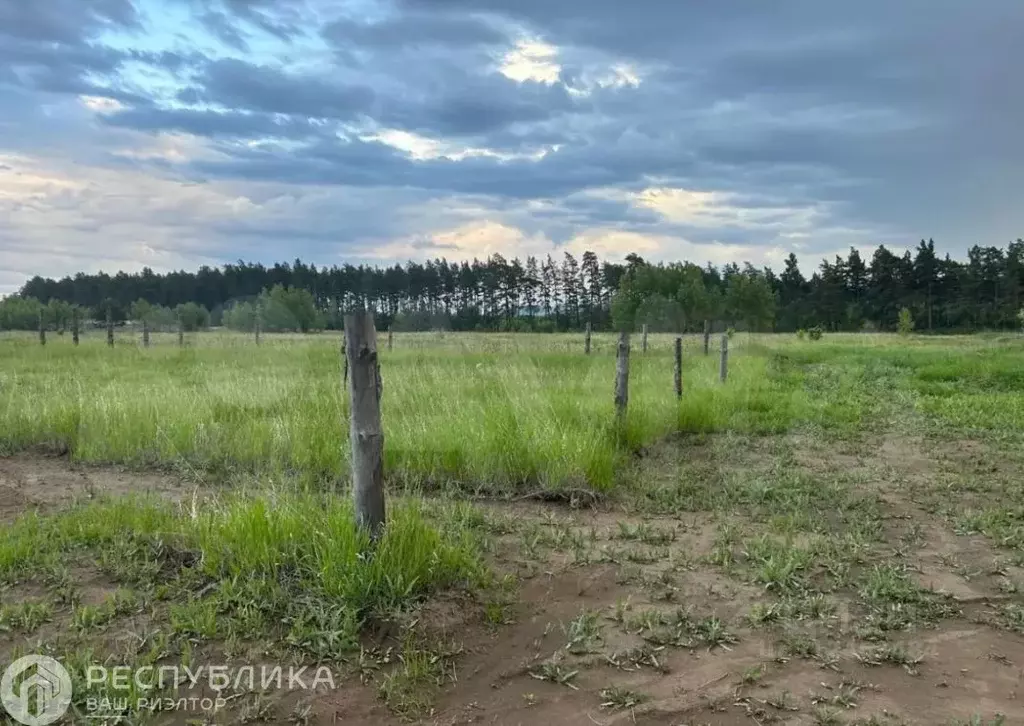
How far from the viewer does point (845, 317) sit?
8150 cm

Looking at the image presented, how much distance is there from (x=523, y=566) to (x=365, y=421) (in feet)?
4.90

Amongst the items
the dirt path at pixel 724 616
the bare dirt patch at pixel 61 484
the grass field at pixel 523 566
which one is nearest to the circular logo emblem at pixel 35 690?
the grass field at pixel 523 566

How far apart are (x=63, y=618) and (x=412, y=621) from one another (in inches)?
72.4

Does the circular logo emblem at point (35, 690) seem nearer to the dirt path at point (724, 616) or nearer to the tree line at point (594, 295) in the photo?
the dirt path at point (724, 616)

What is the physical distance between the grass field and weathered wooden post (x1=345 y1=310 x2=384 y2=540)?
0.61ft

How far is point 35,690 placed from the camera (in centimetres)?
302

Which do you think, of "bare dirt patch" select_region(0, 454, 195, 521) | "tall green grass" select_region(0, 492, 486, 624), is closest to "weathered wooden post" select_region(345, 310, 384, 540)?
"tall green grass" select_region(0, 492, 486, 624)

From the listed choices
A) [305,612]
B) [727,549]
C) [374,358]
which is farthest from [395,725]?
[727,549]

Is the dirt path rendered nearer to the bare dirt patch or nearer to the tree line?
the bare dirt patch

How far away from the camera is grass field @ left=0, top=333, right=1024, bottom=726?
322 centimetres

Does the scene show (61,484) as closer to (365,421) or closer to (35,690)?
(35,690)

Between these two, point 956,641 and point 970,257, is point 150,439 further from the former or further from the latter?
point 970,257

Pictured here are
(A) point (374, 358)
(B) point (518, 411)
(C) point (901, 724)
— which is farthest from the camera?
(B) point (518, 411)

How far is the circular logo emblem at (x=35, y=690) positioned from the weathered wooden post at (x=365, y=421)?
1557mm
